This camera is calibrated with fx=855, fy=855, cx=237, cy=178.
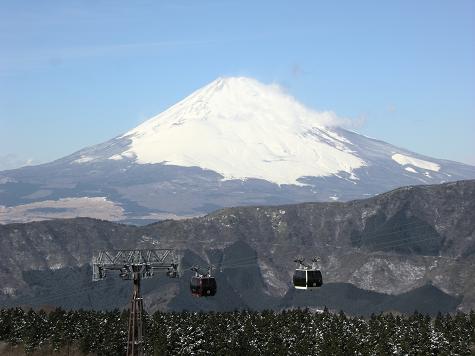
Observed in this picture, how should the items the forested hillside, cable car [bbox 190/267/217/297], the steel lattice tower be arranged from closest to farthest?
the steel lattice tower, cable car [bbox 190/267/217/297], the forested hillside

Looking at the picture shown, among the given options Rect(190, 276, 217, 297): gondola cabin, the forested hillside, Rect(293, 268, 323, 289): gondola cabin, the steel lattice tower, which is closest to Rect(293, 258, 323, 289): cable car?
Rect(293, 268, 323, 289): gondola cabin

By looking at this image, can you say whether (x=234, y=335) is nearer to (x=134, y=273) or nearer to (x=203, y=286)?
(x=203, y=286)

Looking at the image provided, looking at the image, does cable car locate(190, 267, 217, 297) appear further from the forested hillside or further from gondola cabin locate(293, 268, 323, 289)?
the forested hillside

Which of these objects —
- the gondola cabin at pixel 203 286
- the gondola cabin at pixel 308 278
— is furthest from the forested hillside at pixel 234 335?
the gondola cabin at pixel 203 286

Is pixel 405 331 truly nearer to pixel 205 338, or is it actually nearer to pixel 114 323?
pixel 205 338

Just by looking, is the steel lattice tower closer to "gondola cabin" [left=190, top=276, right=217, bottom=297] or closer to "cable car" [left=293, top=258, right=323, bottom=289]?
"gondola cabin" [left=190, top=276, right=217, bottom=297]

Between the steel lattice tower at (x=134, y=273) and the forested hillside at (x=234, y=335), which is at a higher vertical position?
the steel lattice tower at (x=134, y=273)

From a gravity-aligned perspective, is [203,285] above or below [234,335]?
above

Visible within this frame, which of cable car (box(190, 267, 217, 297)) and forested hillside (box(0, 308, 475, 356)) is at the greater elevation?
cable car (box(190, 267, 217, 297))

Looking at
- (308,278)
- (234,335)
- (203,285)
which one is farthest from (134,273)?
(234,335)

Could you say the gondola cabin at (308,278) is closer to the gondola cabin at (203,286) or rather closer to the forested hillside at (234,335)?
the gondola cabin at (203,286)

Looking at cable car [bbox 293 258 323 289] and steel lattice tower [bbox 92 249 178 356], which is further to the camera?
cable car [bbox 293 258 323 289]

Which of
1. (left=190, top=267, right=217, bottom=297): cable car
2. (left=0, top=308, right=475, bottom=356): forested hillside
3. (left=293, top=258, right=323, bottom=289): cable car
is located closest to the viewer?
(left=190, top=267, right=217, bottom=297): cable car
